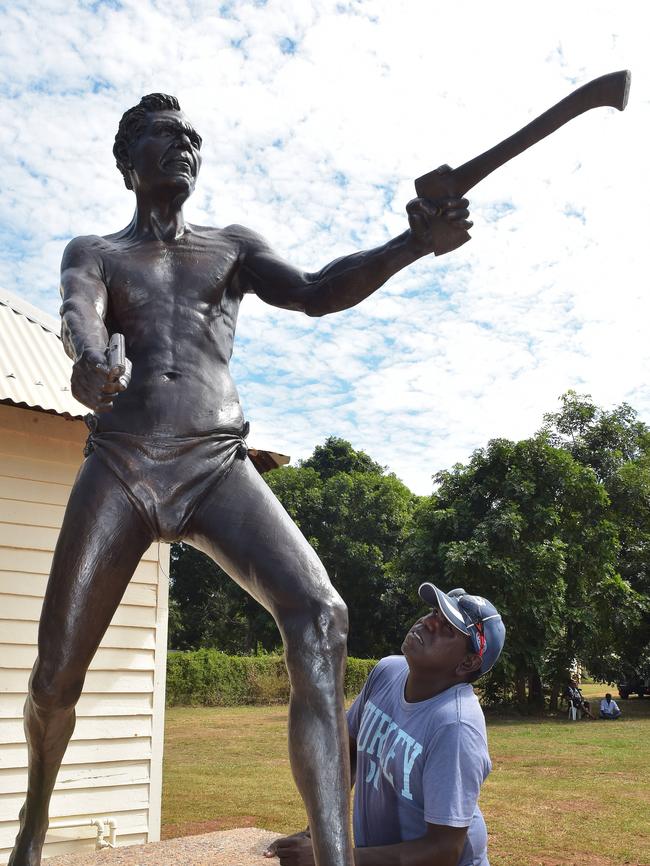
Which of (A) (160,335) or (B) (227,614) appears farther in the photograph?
(B) (227,614)

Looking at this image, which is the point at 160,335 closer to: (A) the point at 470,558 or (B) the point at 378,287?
(B) the point at 378,287

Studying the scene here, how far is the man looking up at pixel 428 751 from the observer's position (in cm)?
276

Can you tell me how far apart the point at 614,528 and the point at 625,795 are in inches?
566

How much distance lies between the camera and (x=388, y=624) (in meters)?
36.9

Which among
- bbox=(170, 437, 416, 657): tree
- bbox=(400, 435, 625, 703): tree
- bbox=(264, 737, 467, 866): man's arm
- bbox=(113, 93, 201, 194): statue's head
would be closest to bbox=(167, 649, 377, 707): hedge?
bbox=(400, 435, 625, 703): tree

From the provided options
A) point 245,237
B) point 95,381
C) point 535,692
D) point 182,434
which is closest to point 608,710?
point 535,692

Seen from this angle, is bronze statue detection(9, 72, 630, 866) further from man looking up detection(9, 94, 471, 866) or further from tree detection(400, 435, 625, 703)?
tree detection(400, 435, 625, 703)

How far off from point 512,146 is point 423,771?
2.01 metres

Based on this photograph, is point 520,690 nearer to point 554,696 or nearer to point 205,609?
point 554,696

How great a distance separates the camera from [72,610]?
2586mm

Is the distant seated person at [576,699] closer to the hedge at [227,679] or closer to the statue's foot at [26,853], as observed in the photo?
the hedge at [227,679]

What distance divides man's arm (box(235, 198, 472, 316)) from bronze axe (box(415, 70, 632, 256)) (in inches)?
1.4

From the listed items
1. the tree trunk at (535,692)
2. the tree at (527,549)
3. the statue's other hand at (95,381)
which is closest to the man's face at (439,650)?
the statue's other hand at (95,381)

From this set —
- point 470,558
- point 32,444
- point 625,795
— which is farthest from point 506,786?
point 470,558
